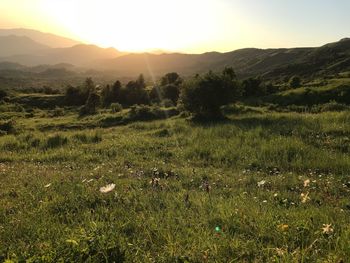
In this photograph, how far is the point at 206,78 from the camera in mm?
40688

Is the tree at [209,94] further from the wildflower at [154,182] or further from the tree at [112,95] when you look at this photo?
the tree at [112,95]

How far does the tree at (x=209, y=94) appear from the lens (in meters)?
38.5

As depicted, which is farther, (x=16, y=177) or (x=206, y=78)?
(x=206, y=78)

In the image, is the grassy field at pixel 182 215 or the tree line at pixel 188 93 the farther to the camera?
the tree line at pixel 188 93

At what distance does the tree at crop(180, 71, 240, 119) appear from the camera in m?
38.5

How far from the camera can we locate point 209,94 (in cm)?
3844

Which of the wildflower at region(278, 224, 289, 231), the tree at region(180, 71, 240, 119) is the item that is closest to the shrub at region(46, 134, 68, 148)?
the tree at region(180, 71, 240, 119)

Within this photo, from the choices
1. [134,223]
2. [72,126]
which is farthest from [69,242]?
[72,126]

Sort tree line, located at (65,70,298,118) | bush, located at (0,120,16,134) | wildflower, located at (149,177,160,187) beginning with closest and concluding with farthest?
wildflower, located at (149,177,160,187) → tree line, located at (65,70,298,118) → bush, located at (0,120,16,134)

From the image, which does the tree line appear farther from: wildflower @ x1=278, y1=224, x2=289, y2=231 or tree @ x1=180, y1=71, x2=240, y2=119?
wildflower @ x1=278, y1=224, x2=289, y2=231

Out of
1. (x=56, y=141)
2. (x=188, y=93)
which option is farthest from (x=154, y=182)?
(x=188, y=93)

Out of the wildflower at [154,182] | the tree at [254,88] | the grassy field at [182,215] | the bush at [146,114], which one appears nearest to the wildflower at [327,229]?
the grassy field at [182,215]

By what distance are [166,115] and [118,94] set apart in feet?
92.8

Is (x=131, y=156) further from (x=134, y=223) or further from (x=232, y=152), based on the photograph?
(x=134, y=223)
